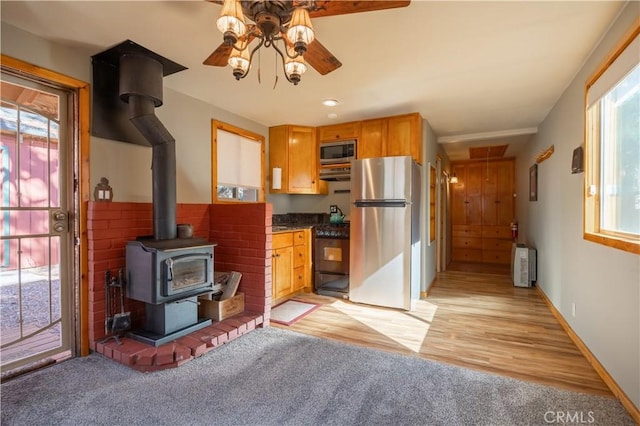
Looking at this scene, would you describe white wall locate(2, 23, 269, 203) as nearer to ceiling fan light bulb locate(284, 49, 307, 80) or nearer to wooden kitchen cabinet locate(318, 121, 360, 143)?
wooden kitchen cabinet locate(318, 121, 360, 143)

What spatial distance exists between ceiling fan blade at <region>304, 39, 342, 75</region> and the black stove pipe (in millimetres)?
1310

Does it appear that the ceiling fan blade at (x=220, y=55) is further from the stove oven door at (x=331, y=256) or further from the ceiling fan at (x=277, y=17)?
the stove oven door at (x=331, y=256)

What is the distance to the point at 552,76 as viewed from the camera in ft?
8.96

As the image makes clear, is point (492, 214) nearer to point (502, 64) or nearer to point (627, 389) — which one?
point (502, 64)

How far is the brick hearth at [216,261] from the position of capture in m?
2.27

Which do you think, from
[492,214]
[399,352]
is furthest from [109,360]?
[492,214]

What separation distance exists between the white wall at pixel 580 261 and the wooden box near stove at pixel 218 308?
113 inches

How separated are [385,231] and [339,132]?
162cm

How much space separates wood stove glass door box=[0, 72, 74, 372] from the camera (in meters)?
2.05

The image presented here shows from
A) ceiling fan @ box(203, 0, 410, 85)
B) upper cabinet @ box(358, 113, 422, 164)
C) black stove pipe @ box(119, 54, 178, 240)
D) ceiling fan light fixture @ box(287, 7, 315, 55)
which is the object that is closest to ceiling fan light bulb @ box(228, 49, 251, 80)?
ceiling fan @ box(203, 0, 410, 85)

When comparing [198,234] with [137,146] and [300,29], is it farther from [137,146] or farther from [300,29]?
[300,29]

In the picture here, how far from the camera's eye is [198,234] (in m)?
3.25

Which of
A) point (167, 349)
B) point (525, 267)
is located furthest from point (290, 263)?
point (525, 267)

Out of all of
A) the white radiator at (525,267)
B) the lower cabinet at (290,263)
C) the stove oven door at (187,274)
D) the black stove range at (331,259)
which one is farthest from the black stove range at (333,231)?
the white radiator at (525,267)
